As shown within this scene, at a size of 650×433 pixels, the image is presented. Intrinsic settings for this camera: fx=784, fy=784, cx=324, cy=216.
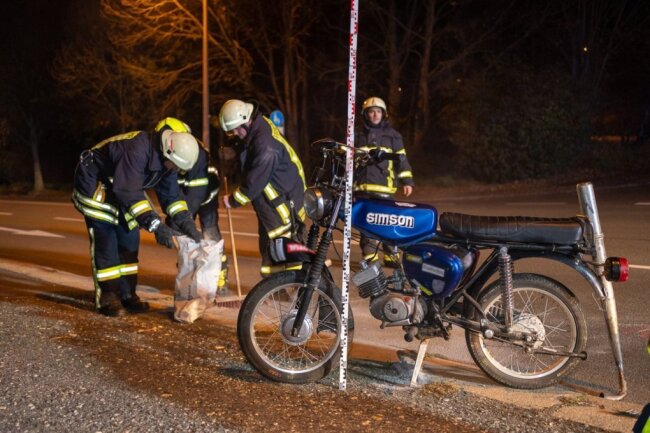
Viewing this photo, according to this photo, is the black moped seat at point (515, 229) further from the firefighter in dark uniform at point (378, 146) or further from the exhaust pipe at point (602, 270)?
the firefighter in dark uniform at point (378, 146)

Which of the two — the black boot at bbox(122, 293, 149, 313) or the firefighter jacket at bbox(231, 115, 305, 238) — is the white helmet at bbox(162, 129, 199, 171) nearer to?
the firefighter jacket at bbox(231, 115, 305, 238)

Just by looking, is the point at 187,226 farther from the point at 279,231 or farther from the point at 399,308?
the point at 399,308

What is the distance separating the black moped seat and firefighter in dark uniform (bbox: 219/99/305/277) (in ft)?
5.12

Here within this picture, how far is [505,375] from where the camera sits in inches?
194

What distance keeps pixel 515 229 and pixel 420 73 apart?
20942mm

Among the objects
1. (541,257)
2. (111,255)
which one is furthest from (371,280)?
(111,255)

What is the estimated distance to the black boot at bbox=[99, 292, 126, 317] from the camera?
677 cm

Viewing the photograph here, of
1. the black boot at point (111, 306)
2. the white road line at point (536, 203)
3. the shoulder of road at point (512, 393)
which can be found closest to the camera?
the shoulder of road at point (512, 393)

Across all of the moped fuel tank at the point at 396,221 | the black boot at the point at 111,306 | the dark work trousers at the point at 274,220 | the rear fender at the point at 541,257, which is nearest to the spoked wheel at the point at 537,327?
the rear fender at the point at 541,257

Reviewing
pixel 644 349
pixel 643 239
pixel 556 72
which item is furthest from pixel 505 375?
pixel 556 72

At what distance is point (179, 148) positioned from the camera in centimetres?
630

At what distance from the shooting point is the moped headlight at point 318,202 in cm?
496

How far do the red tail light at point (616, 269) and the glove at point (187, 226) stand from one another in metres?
3.32

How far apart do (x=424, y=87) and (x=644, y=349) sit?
19745 mm
